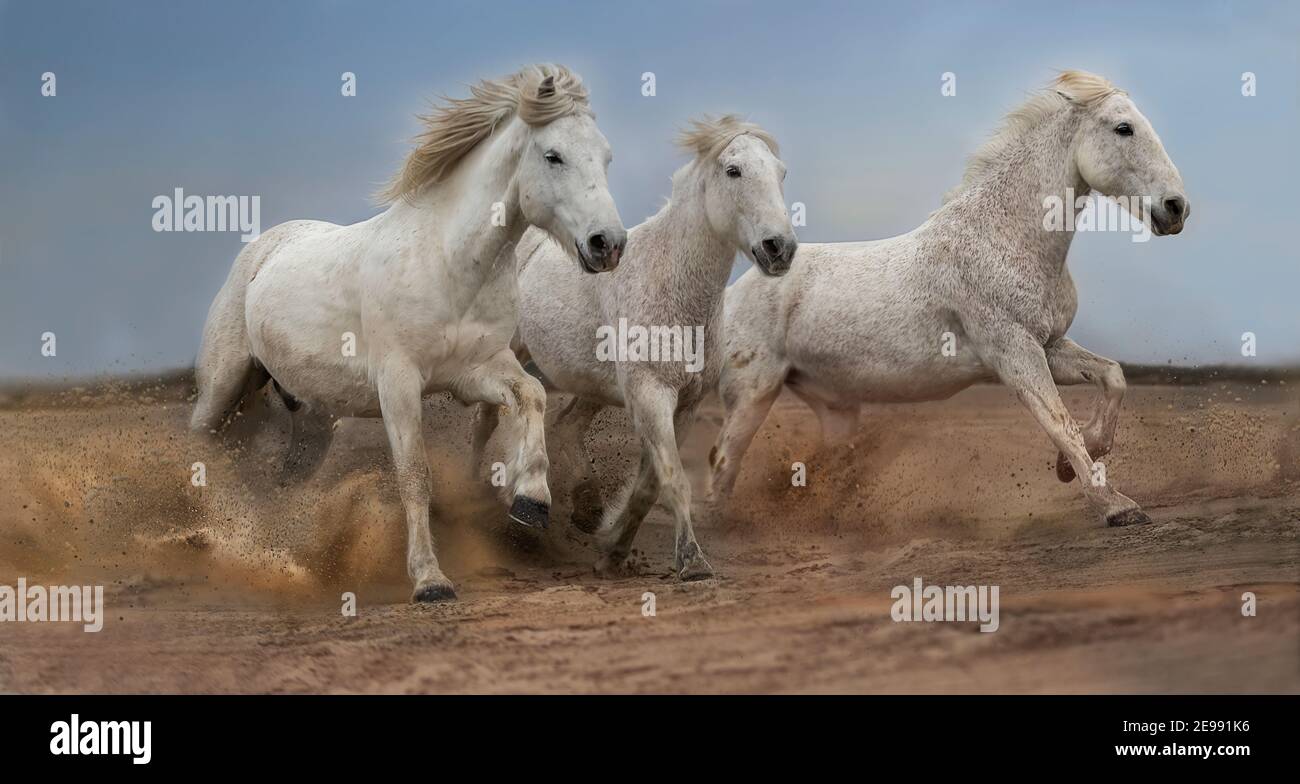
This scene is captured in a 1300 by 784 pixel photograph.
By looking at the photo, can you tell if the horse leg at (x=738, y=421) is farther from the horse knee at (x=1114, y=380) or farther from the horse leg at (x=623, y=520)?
the horse knee at (x=1114, y=380)

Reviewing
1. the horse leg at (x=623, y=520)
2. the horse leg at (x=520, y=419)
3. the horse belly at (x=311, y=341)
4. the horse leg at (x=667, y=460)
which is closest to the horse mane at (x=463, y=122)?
the horse belly at (x=311, y=341)

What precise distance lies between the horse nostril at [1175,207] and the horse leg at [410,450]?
14.0 ft

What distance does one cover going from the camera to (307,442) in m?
A: 9.84

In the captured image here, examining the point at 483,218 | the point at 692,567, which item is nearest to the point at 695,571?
the point at 692,567

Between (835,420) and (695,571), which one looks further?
(835,420)

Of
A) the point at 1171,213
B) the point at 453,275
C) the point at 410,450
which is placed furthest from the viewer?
the point at 1171,213

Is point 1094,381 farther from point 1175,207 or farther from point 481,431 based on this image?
point 481,431

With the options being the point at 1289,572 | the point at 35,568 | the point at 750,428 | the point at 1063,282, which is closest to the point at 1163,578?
the point at 1289,572

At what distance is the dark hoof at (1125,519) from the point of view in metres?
8.58

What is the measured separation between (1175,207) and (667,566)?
3615 mm

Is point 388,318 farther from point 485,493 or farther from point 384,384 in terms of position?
point 485,493

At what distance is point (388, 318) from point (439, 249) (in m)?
0.44

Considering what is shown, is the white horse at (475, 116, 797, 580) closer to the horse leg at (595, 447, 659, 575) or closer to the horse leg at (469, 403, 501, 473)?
the horse leg at (595, 447, 659, 575)

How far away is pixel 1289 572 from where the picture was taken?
7.62m
